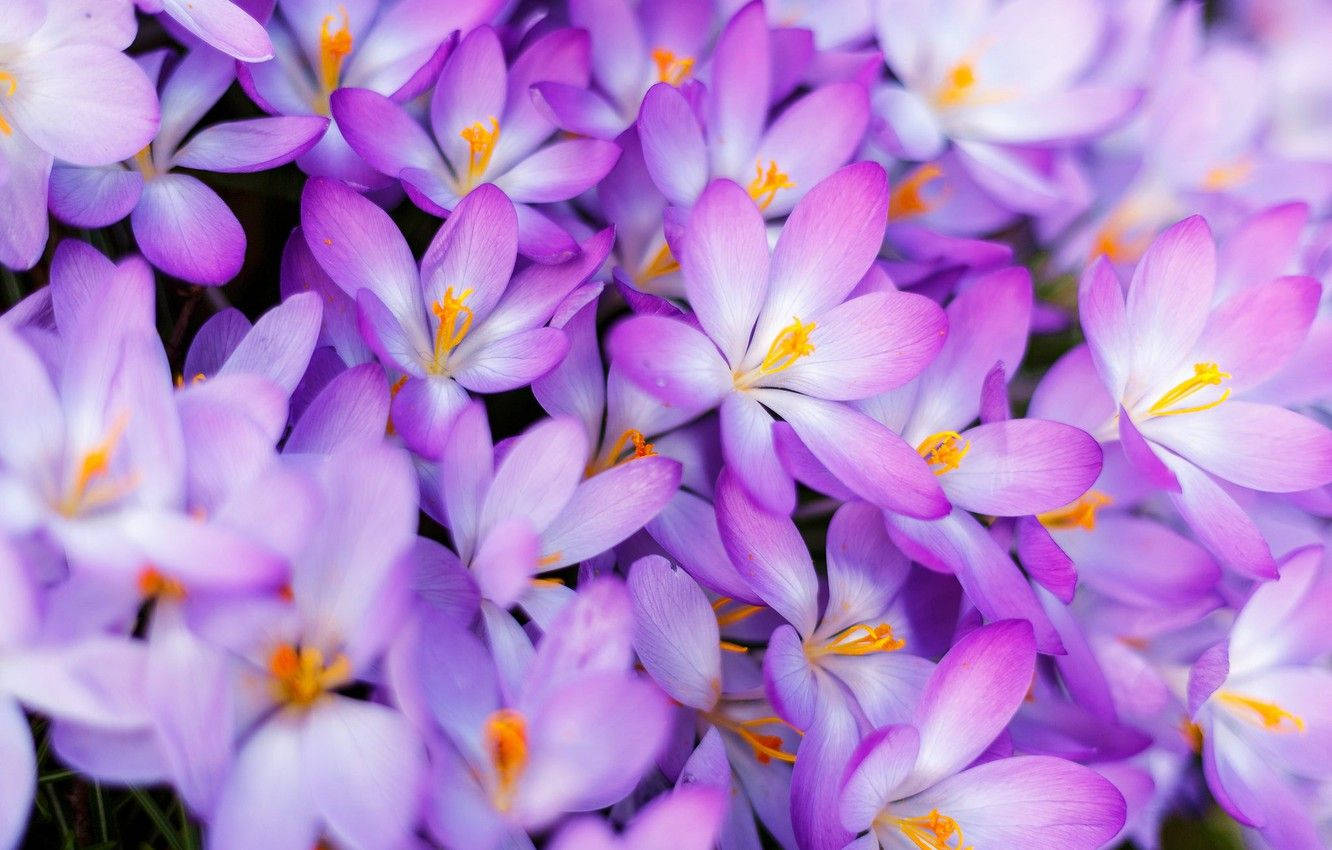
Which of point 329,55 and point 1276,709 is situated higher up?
point 329,55

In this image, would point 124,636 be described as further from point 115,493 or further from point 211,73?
point 211,73

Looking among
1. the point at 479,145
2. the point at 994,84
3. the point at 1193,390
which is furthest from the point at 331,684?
the point at 994,84

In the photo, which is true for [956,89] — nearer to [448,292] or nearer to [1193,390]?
[1193,390]

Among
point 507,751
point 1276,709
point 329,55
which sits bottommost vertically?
point 1276,709

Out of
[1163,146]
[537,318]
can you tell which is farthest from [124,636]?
[1163,146]

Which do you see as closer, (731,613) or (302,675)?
(302,675)

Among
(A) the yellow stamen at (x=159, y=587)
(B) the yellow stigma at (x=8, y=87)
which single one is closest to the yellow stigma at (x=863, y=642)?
(A) the yellow stamen at (x=159, y=587)

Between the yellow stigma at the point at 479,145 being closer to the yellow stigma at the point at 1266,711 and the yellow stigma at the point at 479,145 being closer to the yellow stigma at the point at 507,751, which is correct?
the yellow stigma at the point at 507,751
